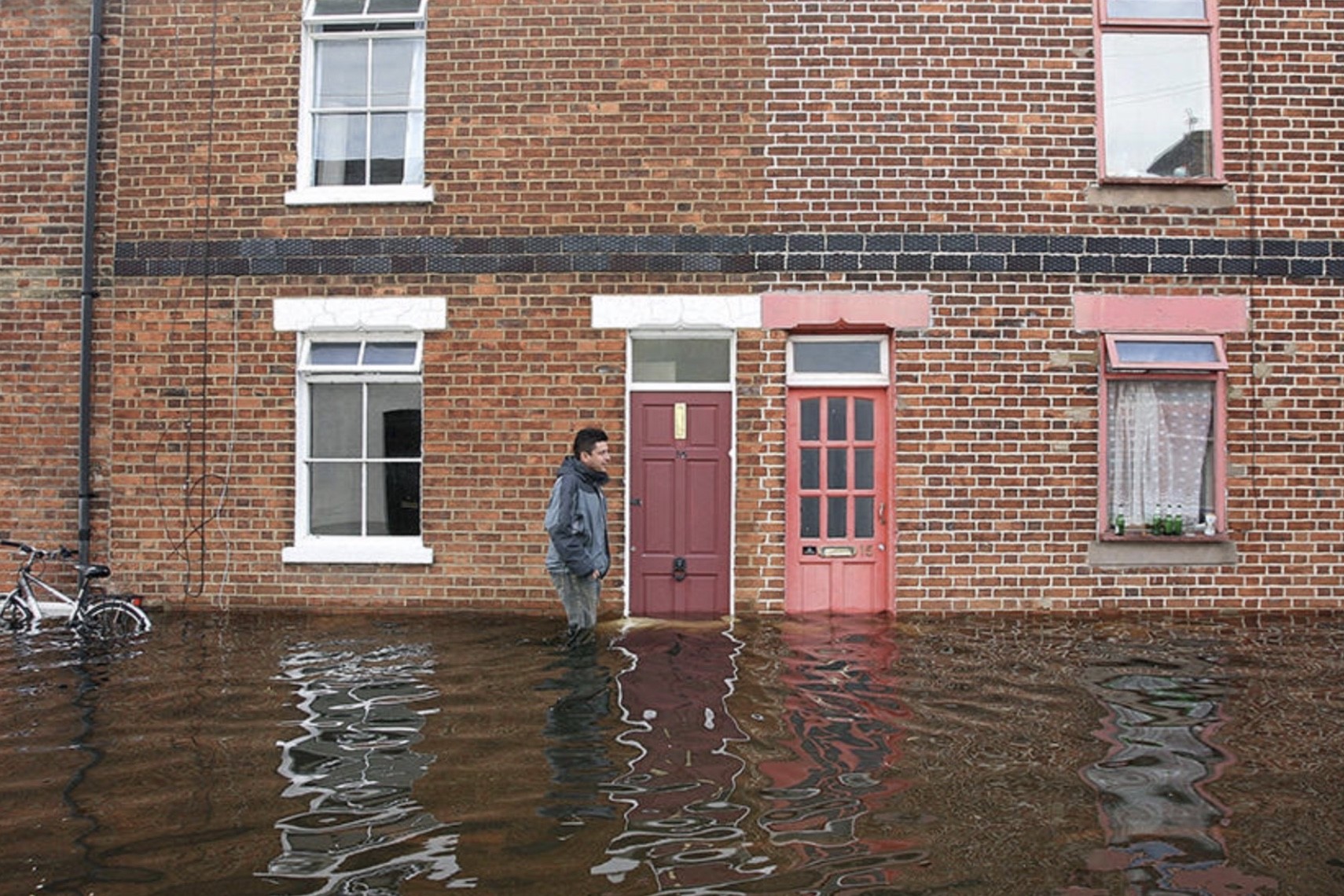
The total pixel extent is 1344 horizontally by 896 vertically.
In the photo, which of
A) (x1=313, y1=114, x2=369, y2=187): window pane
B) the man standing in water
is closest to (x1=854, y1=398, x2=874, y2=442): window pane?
the man standing in water

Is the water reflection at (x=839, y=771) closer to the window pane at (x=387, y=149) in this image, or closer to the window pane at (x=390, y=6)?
the window pane at (x=387, y=149)

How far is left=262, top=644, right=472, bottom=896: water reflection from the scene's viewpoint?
13.2 feet

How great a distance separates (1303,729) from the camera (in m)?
5.95

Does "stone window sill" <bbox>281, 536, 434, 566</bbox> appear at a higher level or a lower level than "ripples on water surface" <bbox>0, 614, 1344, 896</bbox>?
higher

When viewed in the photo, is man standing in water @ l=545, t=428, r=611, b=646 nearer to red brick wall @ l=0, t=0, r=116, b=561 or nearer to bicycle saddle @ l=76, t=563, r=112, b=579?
bicycle saddle @ l=76, t=563, r=112, b=579

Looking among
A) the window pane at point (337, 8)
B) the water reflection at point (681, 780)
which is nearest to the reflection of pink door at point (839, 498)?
the water reflection at point (681, 780)

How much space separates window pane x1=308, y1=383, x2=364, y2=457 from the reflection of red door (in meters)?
2.52

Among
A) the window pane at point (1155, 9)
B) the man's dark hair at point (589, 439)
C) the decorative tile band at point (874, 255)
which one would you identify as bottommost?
the man's dark hair at point (589, 439)

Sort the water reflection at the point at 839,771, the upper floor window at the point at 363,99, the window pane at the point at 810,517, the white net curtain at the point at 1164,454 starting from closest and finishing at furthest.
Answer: the water reflection at the point at 839,771
the white net curtain at the point at 1164,454
the window pane at the point at 810,517
the upper floor window at the point at 363,99

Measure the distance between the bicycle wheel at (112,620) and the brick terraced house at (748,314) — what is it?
3.26ft

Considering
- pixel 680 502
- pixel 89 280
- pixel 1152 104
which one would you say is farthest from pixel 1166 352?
pixel 89 280

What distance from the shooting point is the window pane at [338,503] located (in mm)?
10008

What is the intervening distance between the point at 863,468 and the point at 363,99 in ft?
18.7

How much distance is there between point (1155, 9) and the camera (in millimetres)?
9875
